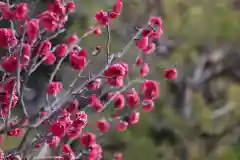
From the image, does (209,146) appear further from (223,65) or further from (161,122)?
(223,65)

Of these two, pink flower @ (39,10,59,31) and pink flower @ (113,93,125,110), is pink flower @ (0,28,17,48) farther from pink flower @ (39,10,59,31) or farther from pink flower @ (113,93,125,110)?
pink flower @ (113,93,125,110)

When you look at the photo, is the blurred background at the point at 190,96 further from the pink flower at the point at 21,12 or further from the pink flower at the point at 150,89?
the pink flower at the point at 21,12

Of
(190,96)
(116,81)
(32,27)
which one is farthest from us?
(190,96)

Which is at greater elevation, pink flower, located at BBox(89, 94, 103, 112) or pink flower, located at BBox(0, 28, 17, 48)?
pink flower, located at BBox(89, 94, 103, 112)

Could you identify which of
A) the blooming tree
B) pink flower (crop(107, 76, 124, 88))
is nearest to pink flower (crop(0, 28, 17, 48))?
the blooming tree

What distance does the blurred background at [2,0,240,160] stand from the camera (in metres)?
1.44

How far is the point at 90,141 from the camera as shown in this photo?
0.56 m

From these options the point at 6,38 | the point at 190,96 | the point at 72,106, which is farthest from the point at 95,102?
the point at 190,96

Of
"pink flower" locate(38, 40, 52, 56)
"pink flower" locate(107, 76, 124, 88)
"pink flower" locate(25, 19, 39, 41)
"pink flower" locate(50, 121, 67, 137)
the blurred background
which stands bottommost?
"pink flower" locate(50, 121, 67, 137)

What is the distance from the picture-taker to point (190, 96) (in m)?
1.69

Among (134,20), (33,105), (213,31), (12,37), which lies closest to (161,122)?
(213,31)

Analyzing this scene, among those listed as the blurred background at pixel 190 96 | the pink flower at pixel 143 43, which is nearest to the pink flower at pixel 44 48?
the pink flower at pixel 143 43

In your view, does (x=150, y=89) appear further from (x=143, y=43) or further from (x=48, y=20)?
(x=48, y=20)

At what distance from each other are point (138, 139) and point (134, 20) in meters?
0.42
